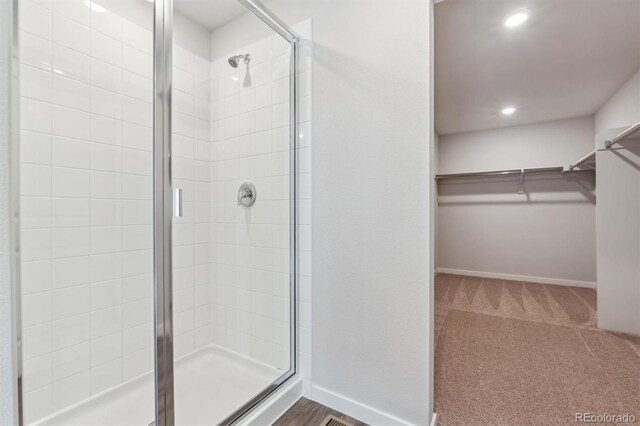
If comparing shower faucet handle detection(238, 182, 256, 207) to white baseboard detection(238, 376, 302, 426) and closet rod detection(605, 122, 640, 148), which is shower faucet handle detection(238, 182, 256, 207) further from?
closet rod detection(605, 122, 640, 148)

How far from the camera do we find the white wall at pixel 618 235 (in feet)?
7.45

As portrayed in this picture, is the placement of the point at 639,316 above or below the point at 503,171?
below

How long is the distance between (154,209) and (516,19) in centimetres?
255

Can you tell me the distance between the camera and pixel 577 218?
12.5 ft

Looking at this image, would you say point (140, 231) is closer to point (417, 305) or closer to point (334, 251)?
point (334, 251)

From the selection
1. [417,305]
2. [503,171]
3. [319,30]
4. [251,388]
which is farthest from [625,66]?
[251,388]

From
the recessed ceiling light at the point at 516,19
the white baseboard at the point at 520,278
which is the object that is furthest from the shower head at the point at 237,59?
the white baseboard at the point at 520,278

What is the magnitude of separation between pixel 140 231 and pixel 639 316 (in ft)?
12.4

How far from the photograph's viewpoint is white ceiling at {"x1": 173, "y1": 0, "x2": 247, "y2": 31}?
170cm

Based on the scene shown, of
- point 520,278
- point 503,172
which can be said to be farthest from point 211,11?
point 520,278

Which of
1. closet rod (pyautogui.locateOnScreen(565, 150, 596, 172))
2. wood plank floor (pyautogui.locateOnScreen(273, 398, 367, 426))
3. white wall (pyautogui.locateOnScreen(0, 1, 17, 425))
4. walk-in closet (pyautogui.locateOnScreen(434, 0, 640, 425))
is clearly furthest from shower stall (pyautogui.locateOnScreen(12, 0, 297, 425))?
closet rod (pyautogui.locateOnScreen(565, 150, 596, 172))

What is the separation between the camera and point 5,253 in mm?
786

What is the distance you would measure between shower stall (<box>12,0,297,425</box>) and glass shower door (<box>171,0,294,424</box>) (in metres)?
0.01

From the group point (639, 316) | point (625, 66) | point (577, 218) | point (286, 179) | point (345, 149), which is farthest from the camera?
point (577, 218)
